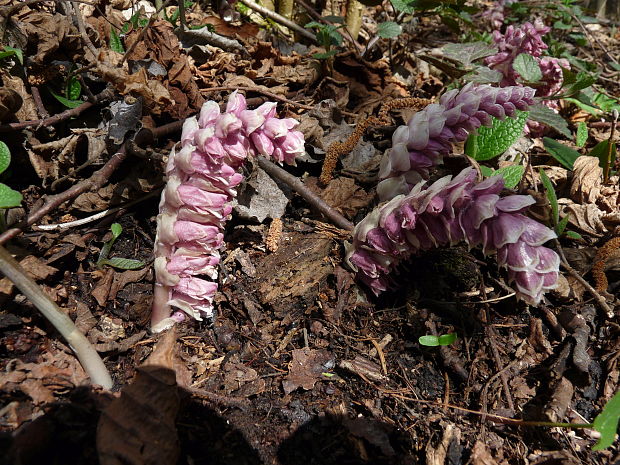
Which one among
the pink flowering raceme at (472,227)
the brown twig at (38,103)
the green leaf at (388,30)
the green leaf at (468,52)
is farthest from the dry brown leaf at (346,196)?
the brown twig at (38,103)

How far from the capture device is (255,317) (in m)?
1.79

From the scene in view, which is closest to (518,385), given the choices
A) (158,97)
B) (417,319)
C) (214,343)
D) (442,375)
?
(442,375)

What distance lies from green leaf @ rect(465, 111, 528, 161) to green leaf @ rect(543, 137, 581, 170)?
0.48m

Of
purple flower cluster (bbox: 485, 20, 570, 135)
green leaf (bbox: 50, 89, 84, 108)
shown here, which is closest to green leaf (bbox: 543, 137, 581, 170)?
purple flower cluster (bbox: 485, 20, 570, 135)

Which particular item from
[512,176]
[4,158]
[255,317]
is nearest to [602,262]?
[512,176]

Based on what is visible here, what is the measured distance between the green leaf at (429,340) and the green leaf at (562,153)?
1.46 m

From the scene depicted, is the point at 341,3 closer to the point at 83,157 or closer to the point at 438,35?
the point at 438,35

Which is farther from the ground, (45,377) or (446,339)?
(45,377)

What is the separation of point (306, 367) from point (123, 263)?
34.5 inches

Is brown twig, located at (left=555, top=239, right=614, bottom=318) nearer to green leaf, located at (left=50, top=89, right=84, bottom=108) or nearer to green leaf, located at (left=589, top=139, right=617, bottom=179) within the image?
green leaf, located at (left=589, top=139, right=617, bottom=179)

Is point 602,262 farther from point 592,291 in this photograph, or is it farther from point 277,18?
point 277,18

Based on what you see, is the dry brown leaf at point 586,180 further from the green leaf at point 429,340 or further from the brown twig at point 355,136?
the green leaf at point 429,340

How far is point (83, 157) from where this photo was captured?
2094 mm

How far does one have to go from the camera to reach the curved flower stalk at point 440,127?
1.77 m
